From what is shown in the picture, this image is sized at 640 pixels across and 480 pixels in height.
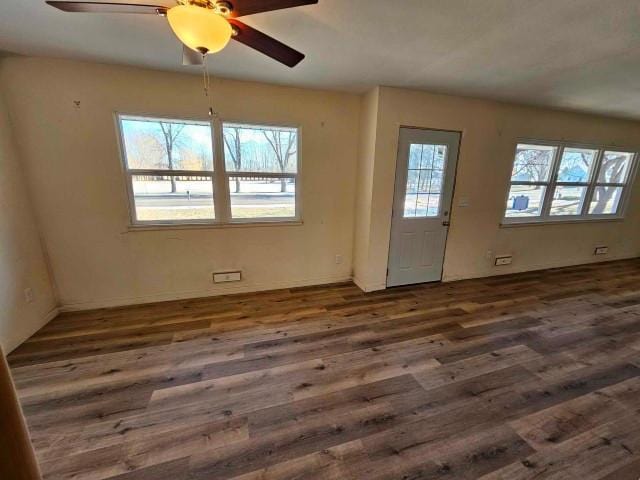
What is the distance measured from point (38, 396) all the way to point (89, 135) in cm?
225

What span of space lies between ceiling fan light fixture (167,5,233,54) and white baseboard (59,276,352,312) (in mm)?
2599

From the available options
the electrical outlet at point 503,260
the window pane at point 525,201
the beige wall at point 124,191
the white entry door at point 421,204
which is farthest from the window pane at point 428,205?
the electrical outlet at point 503,260

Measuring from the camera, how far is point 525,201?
4043mm

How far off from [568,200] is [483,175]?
206 cm

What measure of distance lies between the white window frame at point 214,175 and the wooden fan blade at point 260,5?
175cm

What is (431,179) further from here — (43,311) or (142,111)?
(43,311)

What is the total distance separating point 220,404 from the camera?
5.69ft

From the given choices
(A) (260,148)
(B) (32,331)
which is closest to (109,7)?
(A) (260,148)

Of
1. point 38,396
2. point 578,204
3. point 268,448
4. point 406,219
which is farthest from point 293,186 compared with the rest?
point 578,204

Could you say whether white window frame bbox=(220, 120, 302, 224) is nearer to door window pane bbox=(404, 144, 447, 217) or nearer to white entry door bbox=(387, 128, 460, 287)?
white entry door bbox=(387, 128, 460, 287)

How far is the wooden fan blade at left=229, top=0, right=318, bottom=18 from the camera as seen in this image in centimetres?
118

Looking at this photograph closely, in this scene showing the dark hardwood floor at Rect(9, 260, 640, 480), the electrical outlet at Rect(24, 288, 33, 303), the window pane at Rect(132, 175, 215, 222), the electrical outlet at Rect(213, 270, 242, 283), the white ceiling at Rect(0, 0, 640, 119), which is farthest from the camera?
the electrical outlet at Rect(213, 270, 242, 283)

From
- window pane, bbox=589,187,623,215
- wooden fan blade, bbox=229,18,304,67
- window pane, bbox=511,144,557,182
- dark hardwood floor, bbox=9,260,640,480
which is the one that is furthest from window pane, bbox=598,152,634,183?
wooden fan blade, bbox=229,18,304,67

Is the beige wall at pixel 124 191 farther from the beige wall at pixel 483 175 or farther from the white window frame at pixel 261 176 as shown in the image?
the beige wall at pixel 483 175
